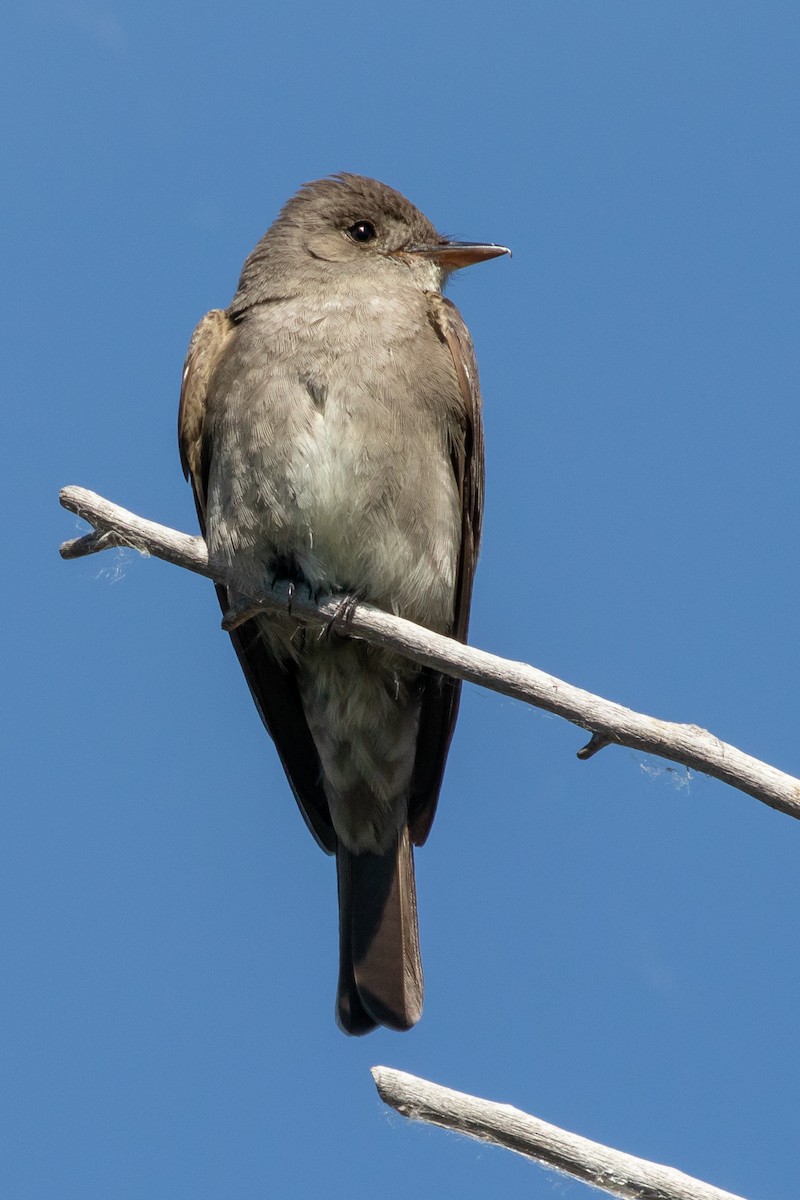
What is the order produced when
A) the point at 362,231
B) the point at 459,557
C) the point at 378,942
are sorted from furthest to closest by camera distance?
the point at 362,231 < the point at 459,557 < the point at 378,942

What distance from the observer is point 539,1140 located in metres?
3.78

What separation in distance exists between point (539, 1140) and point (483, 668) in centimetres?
156

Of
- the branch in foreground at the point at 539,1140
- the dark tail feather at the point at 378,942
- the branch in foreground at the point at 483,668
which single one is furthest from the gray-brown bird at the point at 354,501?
the branch in foreground at the point at 539,1140

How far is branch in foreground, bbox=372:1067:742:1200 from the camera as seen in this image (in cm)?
369

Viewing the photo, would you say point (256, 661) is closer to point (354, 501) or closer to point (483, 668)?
point (354, 501)

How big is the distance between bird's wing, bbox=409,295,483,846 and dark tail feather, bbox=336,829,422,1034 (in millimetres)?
218

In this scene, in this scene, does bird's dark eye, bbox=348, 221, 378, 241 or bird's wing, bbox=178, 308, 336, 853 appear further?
bird's dark eye, bbox=348, 221, 378, 241

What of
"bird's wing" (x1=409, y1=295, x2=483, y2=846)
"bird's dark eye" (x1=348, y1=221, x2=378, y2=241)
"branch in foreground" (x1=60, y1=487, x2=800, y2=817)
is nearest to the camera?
"branch in foreground" (x1=60, y1=487, x2=800, y2=817)

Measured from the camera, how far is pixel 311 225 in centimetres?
736

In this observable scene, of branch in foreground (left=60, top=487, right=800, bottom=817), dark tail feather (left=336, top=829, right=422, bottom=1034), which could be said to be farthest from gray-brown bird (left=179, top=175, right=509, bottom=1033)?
branch in foreground (left=60, top=487, right=800, bottom=817)

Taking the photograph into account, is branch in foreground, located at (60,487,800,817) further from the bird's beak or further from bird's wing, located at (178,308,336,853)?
the bird's beak

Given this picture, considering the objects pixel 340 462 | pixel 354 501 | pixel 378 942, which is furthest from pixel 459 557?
pixel 378 942

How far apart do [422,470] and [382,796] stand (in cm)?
151

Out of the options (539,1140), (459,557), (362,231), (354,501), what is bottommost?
(539,1140)
